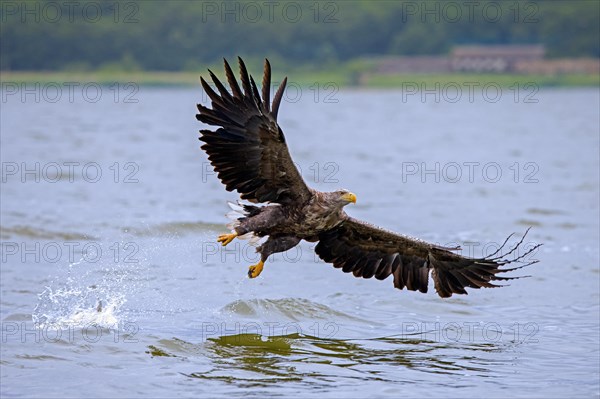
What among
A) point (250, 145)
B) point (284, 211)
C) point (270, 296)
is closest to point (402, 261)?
point (284, 211)

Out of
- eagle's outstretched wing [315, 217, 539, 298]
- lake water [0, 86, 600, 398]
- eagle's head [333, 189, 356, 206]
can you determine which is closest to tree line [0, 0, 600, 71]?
lake water [0, 86, 600, 398]

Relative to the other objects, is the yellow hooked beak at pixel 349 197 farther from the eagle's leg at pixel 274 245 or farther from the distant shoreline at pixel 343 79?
the distant shoreline at pixel 343 79

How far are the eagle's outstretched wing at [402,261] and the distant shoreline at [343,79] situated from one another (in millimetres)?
60498

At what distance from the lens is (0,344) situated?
10.2 m

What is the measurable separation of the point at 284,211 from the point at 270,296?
2.91m

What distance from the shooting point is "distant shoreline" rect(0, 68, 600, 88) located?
72438 mm

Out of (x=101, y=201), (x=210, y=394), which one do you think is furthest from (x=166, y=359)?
(x=101, y=201)

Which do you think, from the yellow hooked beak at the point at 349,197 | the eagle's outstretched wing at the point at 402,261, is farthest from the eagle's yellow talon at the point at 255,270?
the yellow hooked beak at the point at 349,197

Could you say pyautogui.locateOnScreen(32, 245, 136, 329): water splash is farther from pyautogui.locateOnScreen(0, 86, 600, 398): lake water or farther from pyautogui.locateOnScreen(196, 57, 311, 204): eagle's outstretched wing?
pyautogui.locateOnScreen(196, 57, 311, 204): eagle's outstretched wing

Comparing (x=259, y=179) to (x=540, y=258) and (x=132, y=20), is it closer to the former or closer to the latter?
(x=540, y=258)

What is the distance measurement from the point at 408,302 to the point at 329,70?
6641cm

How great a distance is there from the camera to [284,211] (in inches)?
396

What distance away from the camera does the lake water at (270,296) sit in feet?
31.6

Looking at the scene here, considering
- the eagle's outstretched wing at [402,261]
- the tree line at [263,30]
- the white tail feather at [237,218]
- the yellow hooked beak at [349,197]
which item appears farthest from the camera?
the tree line at [263,30]
